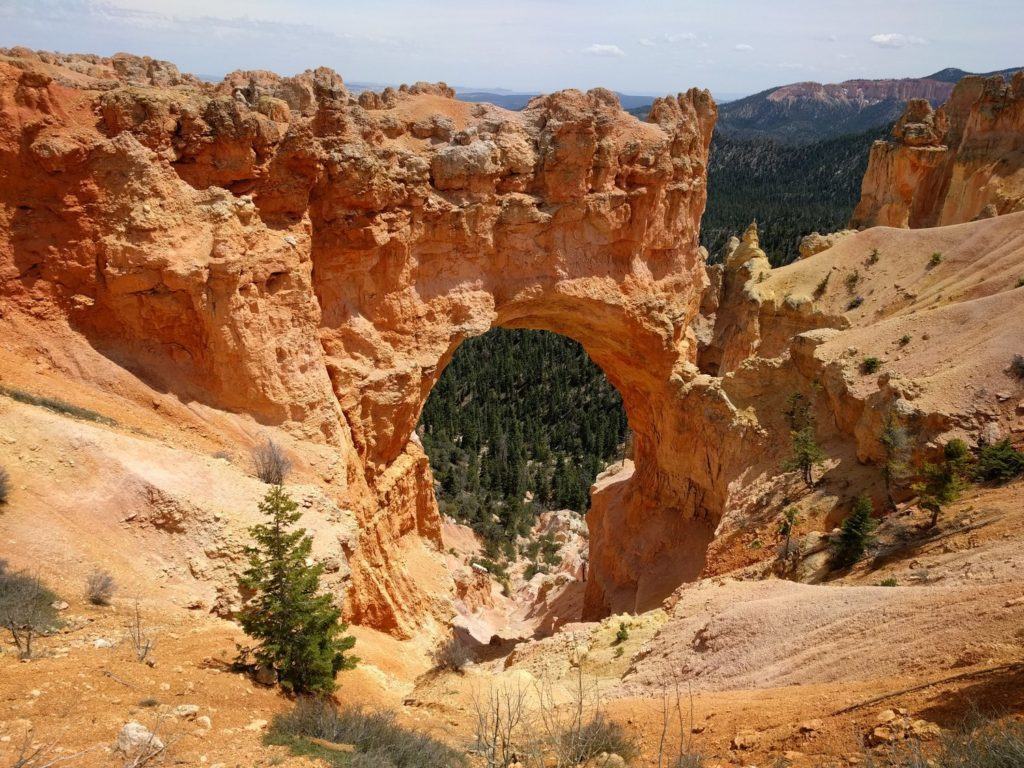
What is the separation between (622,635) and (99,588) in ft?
34.5

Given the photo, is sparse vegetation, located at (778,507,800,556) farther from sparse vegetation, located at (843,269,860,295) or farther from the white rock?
sparse vegetation, located at (843,269,860,295)

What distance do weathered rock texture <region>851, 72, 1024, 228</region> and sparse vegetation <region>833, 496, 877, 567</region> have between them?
31.7 metres

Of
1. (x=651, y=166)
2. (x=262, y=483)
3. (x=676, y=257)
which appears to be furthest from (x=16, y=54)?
(x=676, y=257)

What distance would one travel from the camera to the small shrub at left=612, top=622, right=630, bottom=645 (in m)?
16.3

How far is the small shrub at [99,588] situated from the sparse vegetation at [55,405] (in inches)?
151

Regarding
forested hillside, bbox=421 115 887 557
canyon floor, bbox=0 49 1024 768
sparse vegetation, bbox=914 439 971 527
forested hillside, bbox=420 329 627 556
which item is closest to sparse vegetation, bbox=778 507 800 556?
canyon floor, bbox=0 49 1024 768

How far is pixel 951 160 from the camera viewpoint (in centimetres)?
4584

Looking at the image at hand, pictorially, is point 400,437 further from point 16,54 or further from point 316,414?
point 16,54

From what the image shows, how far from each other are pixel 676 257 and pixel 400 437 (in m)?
12.4

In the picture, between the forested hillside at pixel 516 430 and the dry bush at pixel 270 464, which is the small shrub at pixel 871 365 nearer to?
the dry bush at pixel 270 464

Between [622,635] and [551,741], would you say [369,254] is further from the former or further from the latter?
[551,741]

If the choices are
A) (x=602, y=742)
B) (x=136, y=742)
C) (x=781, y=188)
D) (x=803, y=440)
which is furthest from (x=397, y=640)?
(x=781, y=188)

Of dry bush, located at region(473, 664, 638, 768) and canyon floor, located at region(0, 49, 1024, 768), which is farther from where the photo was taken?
canyon floor, located at region(0, 49, 1024, 768)

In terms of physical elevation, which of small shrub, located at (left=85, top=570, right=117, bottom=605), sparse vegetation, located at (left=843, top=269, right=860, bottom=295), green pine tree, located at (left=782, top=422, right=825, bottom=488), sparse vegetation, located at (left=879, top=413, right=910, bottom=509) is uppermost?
sparse vegetation, located at (left=843, top=269, right=860, bottom=295)
